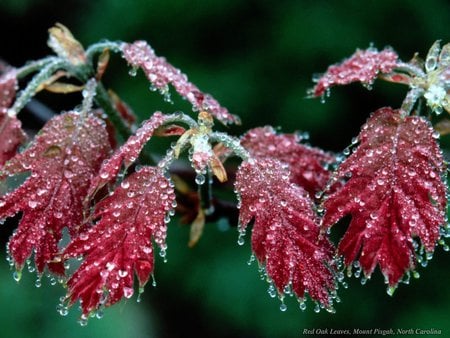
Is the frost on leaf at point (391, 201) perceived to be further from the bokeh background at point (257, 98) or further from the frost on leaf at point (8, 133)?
the bokeh background at point (257, 98)

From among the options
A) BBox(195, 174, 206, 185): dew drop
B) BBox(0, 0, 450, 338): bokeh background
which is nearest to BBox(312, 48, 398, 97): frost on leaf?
BBox(195, 174, 206, 185): dew drop

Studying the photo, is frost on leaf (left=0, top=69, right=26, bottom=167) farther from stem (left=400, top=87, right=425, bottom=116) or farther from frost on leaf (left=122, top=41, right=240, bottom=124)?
stem (left=400, top=87, right=425, bottom=116)

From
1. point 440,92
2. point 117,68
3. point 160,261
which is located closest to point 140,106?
point 117,68

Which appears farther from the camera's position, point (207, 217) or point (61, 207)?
point (207, 217)

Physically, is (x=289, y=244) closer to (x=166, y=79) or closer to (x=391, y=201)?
(x=391, y=201)

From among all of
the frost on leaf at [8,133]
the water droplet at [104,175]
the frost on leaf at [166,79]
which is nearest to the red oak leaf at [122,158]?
the water droplet at [104,175]

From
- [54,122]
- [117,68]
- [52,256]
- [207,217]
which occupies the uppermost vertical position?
[117,68]

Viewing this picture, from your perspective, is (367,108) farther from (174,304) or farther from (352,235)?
(352,235)
